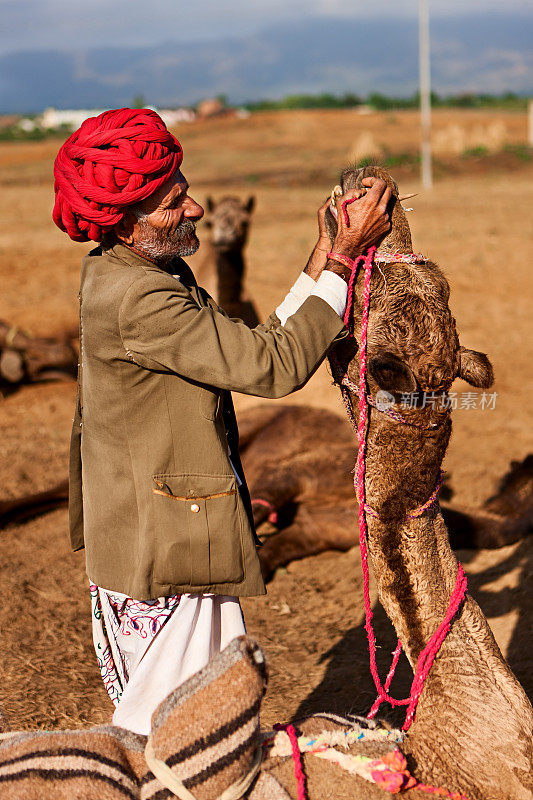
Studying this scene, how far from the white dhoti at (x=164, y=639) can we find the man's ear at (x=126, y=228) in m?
0.95

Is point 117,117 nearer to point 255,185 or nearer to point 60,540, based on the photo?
point 60,540

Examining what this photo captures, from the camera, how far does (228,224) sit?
7.78 meters

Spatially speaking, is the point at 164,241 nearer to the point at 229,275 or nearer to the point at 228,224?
the point at 229,275

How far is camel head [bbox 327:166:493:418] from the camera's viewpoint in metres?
2.06

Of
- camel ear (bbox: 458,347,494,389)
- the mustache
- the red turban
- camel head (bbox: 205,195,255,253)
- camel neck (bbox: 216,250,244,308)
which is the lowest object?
camel neck (bbox: 216,250,244,308)

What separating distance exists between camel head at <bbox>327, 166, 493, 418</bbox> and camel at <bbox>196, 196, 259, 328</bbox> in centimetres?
501

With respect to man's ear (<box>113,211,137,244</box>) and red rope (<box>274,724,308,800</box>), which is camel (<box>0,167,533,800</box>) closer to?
red rope (<box>274,724,308,800</box>)

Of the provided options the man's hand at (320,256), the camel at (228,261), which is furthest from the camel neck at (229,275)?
the man's hand at (320,256)

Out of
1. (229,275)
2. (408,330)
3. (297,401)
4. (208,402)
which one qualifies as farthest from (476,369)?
(229,275)

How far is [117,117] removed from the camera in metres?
2.12

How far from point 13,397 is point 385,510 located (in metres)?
6.25

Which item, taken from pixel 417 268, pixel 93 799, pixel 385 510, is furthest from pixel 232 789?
pixel 417 268

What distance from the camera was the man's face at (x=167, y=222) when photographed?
217cm

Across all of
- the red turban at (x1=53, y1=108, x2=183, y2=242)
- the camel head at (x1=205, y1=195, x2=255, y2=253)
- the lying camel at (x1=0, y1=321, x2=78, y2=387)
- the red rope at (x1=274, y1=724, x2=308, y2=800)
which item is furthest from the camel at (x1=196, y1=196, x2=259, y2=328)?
the red rope at (x1=274, y1=724, x2=308, y2=800)
